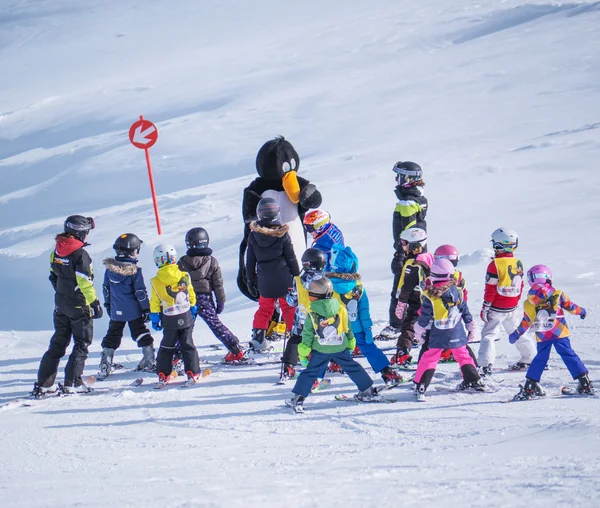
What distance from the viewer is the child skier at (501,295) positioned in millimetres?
7250

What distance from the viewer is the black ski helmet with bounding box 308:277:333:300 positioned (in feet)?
21.1

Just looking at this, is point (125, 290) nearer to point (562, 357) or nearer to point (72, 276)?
point (72, 276)

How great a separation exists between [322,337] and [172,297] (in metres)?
1.88

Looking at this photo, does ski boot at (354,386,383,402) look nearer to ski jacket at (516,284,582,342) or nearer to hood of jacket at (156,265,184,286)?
ski jacket at (516,284,582,342)

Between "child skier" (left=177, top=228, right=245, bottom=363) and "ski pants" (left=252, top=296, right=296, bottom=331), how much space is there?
1.28ft

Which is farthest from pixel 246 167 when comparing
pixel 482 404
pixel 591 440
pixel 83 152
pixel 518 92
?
pixel 591 440

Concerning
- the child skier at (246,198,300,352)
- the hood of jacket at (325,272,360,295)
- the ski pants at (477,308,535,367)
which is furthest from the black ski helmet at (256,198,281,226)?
the ski pants at (477,308,535,367)

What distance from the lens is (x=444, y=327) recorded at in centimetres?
662

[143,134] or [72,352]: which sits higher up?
[143,134]

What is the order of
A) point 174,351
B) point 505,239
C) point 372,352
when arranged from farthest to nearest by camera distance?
point 174,351
point 505,239
point 372,352

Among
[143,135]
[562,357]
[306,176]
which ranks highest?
[143,135]

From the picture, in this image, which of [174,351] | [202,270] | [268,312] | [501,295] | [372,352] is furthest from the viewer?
[268,312]

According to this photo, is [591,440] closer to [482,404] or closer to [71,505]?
[482,404]

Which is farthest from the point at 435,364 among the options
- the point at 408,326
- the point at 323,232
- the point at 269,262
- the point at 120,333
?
the point at 120,333
